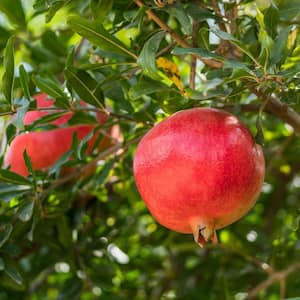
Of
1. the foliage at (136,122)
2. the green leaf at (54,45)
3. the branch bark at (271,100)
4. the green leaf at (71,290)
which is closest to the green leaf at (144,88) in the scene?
the foliage at (136,122)

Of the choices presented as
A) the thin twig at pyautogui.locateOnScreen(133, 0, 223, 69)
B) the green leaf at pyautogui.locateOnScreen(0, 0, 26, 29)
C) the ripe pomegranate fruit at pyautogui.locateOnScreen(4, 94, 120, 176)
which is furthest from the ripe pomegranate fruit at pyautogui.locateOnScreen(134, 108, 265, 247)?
the green leaf at pyautogui.locateOnScreen(0, 0, 26, 29)

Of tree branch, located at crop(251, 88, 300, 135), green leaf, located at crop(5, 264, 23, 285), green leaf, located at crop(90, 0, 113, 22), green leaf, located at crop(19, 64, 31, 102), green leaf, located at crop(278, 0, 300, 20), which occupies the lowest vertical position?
green leaf, located at crop(5, 264, 23, 285)

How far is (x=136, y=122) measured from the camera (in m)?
1.63

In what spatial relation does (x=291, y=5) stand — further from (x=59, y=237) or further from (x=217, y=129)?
(x=59, y=237)

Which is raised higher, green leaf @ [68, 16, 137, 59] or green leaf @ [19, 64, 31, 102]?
green leaf @ [68, 16, 137, 59]

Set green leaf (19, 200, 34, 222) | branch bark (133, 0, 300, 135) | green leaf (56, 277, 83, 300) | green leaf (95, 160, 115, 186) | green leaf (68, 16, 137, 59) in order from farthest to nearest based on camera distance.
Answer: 1. green leaf (56, 277, 83, 300)
2. green leaf (95, 160, 115, 186)
3. green leaf (19, 200, 34, 222)
4. branch bark (133, 0, 300, 135)
5. green leaf (68, 16, 137, 59)

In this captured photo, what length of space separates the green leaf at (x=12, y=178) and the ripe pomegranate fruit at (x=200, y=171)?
16.4 inches

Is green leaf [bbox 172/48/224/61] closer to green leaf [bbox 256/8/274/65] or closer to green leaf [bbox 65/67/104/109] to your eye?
green leaf [bbox 256/8/274/65]

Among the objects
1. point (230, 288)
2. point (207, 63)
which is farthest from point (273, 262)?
point (207, 63)

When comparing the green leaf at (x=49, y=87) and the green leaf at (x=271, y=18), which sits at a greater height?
the green leaf at (x=271, y=18)

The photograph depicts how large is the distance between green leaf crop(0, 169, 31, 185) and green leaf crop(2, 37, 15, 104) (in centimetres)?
19

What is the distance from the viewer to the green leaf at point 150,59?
4.04 ft

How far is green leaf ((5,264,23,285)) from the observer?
4.99ft

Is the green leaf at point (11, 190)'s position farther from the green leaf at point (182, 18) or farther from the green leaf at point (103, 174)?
the green leaf at point (182, 18)
